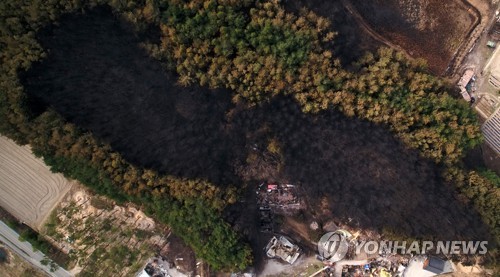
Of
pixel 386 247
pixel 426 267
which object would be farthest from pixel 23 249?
pixel 426 267

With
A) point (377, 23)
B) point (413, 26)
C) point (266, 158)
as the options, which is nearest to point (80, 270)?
point (266, 158)

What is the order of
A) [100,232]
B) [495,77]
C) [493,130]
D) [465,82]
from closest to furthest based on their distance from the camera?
1. [100,232]
2. [465,82]
3. [493,130]
4. [495,77]

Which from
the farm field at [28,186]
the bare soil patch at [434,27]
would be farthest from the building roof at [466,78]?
the farm field at [28,186]

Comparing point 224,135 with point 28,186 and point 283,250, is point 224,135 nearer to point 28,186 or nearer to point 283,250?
point 283,250

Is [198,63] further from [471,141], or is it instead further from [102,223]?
[471,141]

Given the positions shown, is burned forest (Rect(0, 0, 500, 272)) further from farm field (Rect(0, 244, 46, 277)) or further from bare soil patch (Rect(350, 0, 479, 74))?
farm field (Rect(0, 244, 46, 277))

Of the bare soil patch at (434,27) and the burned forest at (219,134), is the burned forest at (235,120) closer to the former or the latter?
the burned forest at (219,134)
